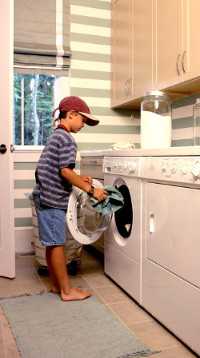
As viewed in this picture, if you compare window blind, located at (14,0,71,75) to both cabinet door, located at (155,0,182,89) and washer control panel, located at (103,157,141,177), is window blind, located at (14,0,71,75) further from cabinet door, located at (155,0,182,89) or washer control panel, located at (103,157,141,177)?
washer control panel, located at (103,157,141,177)

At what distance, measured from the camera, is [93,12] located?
3506mm

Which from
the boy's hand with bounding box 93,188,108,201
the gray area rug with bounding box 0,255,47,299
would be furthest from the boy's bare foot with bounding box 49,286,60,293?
the boy's hand with bounding box 93,188,108,201

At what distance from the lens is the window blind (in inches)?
128

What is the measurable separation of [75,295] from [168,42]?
1740mm

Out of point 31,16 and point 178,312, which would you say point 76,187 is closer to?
point 178,312

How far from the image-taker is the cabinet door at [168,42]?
2.40 m

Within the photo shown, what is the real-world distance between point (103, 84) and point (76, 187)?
1.66 m

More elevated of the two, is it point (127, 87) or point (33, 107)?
point (127, 87)

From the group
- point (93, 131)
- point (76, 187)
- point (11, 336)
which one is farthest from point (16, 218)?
point (11, 336)

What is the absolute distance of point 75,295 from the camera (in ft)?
7.38

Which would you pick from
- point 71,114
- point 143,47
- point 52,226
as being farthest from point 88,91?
point 52,226

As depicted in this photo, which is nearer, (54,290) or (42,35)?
(54,290)

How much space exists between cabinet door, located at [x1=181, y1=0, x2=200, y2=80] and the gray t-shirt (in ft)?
2.73

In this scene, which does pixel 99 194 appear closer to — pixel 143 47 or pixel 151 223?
pixel 151 223
